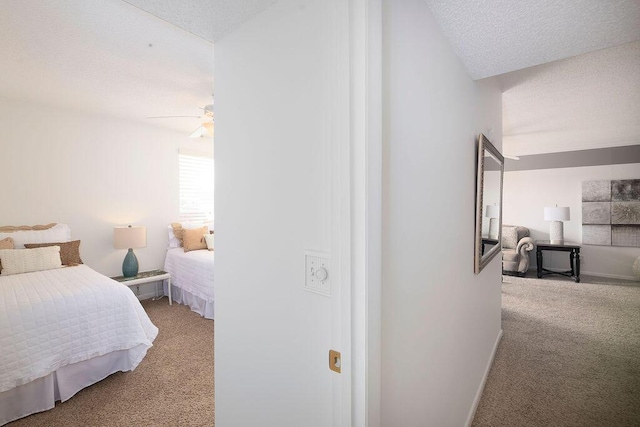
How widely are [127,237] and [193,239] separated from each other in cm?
82

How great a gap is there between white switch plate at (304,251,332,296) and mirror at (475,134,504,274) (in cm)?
148

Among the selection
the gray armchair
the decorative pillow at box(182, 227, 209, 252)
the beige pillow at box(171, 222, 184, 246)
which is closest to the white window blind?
the beige pillow at box(171, 222, 184, 246)

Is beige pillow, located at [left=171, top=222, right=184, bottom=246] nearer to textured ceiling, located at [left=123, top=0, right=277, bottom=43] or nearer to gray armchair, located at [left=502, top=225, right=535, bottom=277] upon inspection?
textured ceiling, located at [left=123, top=0, right=277, bottom=43]

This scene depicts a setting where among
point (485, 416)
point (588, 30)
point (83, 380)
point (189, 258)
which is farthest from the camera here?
point (189, 258)

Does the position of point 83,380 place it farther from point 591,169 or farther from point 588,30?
point 591,169

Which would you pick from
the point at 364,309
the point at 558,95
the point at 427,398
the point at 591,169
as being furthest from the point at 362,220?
the point at 591,169

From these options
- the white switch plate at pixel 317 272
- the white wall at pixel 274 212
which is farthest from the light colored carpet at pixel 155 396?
the white switch plate at pixel 317 272

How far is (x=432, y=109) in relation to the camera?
1331mm

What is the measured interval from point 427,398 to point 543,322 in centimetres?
325

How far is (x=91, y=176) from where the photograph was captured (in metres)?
3.90

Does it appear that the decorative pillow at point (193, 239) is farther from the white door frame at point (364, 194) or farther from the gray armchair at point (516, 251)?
the gray armchair at point (516, 251)

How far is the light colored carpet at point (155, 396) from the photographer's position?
6.43ft

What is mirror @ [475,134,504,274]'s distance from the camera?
2.06m

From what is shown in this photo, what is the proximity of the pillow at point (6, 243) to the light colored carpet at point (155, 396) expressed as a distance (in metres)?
1.79
